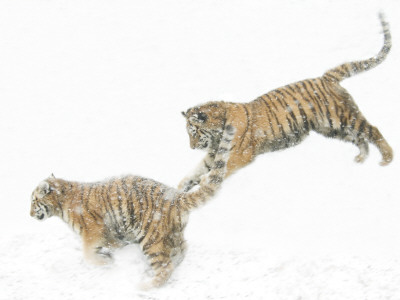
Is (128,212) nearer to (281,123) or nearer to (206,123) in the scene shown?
(206,123)

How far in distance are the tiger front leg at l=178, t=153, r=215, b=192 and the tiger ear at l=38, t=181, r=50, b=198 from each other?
1.86m

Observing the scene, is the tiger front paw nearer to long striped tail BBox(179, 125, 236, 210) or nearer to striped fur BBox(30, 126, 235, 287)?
striped fur BBox(30, 126, 235, 287)

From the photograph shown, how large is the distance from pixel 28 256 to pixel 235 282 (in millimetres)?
2375

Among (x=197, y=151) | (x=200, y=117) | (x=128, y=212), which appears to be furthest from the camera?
(x=197, y=151)

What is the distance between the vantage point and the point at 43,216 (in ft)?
21.2

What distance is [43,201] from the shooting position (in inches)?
252

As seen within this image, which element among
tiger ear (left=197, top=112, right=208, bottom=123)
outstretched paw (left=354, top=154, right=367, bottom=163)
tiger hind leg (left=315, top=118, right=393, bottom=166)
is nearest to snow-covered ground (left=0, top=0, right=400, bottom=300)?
outstretched paw (left=354, top=154, right=367, bottom=163)

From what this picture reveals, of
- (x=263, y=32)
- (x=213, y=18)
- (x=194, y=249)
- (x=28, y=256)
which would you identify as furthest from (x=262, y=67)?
(x=28, y=256)

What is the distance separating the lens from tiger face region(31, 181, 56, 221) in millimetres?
6359

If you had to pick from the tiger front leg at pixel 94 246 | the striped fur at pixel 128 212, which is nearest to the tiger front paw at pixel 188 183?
the striped fur at pixel 128 212

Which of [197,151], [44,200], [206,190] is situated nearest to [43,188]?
[44,200]

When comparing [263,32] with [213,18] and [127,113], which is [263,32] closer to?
[213,18]

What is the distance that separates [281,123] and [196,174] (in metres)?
1.31

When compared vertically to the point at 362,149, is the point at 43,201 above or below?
above
